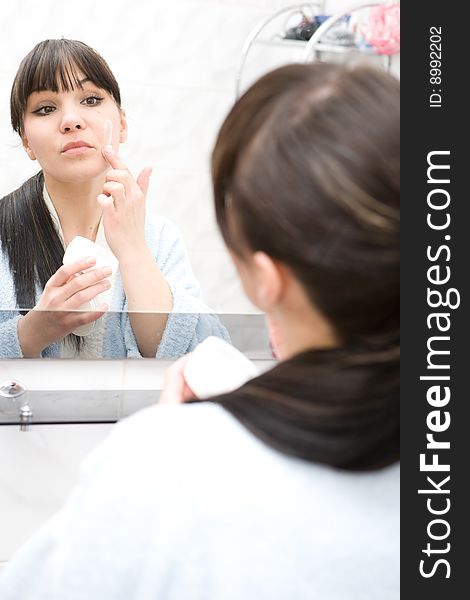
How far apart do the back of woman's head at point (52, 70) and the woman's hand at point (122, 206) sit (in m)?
0.10

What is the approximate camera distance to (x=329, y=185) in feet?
1.79

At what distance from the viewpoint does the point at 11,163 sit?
110 centimetres

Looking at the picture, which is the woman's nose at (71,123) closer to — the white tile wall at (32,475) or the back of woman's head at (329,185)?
the white tile wall at (32,475)

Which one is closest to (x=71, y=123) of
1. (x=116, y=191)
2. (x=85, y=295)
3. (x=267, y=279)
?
(x=116, y=191)

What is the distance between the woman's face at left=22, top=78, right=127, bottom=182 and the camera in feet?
3.59

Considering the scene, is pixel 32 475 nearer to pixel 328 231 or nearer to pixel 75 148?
pixel 75 148

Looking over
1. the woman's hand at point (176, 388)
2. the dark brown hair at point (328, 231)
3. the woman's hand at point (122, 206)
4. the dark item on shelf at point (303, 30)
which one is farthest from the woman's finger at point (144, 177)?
the dark brown hair at point (328, 231)

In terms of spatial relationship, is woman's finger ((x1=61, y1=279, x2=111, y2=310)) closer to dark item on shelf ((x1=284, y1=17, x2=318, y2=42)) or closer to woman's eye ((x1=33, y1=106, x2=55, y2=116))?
woman's eye ((x1=33, y1=106, x2=55, y2=116))

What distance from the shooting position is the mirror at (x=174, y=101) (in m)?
1.10

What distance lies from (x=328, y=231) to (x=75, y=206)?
2.12 feet

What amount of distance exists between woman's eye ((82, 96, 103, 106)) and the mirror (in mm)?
36

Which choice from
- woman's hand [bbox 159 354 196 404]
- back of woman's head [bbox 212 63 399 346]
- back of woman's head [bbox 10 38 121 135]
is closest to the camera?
back of woman's head [bbox 212 63 399 346]

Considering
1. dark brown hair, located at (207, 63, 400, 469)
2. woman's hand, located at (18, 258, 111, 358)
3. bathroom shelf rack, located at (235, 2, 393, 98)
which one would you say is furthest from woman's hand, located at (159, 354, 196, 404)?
bathroom shelf rack, located at (235, 2, 393, 98)

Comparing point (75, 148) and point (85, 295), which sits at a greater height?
point (75, 148)
